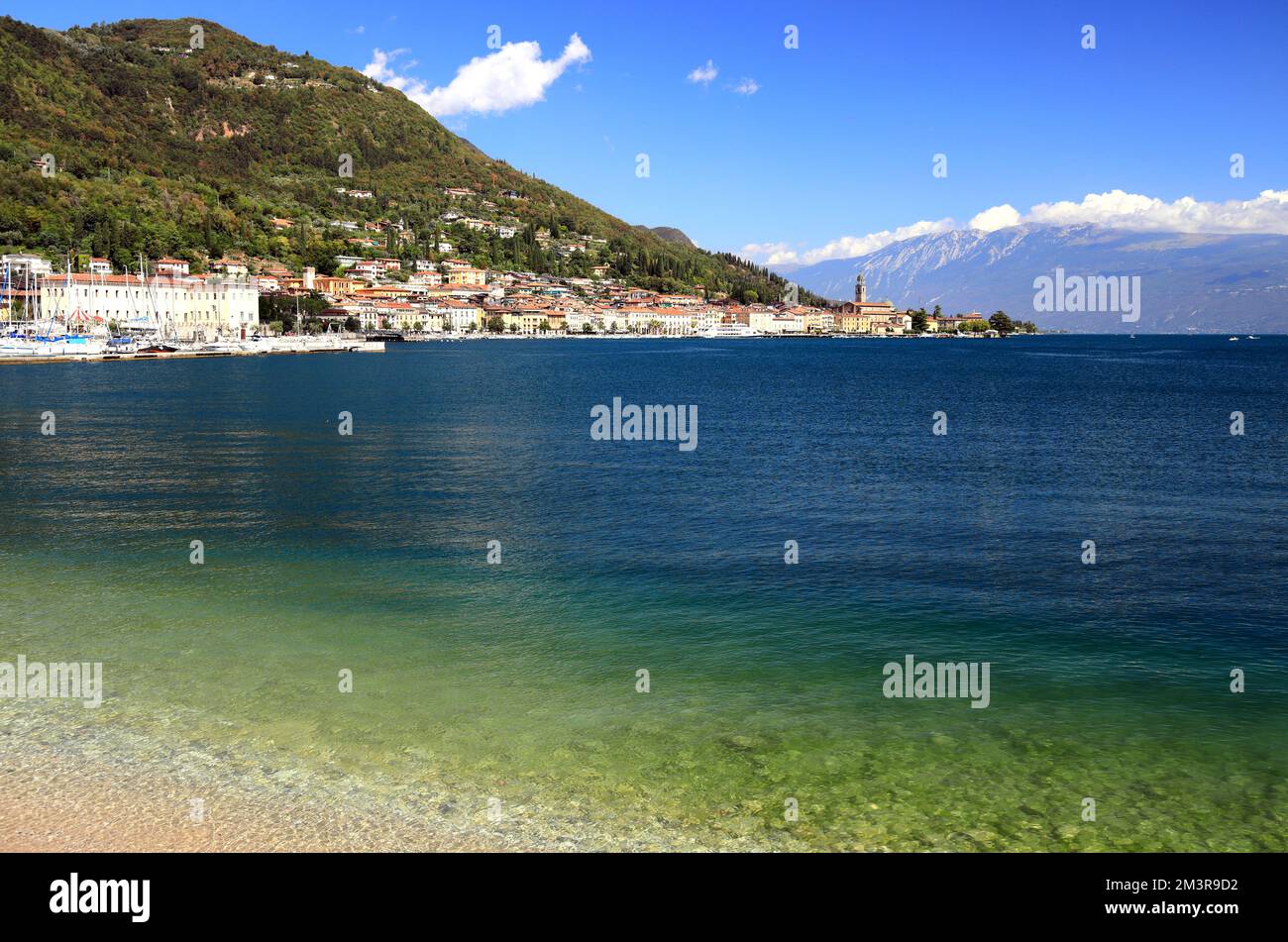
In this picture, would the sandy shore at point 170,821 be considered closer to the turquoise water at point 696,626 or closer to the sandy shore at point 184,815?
the sandy shore at point 184,815

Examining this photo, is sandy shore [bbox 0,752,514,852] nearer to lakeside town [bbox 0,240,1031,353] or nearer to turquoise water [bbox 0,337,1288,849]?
turquoise water [bbox 0,337,1288,849]

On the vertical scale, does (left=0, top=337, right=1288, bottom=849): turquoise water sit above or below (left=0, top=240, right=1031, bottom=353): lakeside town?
below

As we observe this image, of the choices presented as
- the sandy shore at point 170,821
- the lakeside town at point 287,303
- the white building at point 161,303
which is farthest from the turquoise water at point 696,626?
the white building at point 161,303

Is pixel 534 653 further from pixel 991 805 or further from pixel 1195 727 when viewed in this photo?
pixel 1195 727

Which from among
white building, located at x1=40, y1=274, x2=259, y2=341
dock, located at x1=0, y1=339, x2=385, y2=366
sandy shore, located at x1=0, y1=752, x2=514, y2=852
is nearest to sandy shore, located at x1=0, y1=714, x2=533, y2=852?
A: sandy shore, located at x1=0, y1=752, x2=514, y2=852
